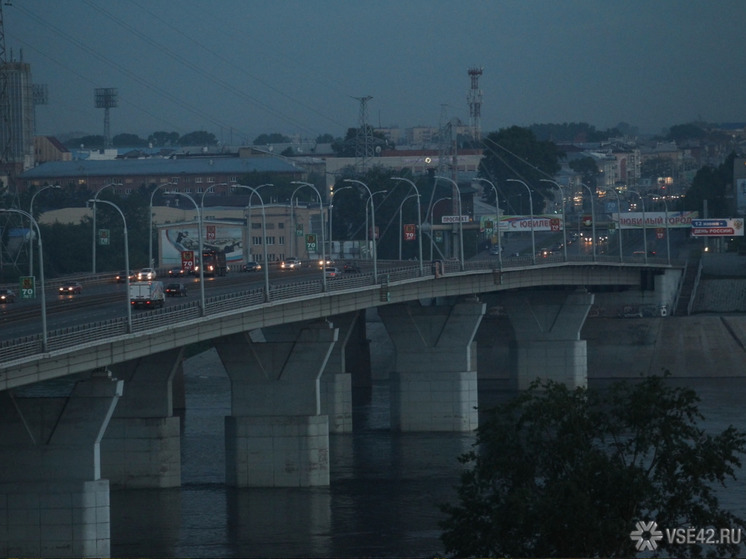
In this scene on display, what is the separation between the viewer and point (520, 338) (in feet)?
349

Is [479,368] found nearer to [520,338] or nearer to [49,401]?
[520,338]

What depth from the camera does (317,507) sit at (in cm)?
5762

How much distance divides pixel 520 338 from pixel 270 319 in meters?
45.1

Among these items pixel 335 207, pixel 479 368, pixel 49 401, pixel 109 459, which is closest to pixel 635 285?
pixel 479 368

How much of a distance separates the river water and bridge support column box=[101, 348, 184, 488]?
0.77 m

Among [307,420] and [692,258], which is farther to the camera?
[692,258]

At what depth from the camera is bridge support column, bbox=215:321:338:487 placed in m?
62.4

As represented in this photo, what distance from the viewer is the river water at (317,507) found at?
50.7m

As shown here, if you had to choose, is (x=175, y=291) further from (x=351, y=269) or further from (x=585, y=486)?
(x=585, y=486)

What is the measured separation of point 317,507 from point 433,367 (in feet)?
93.6

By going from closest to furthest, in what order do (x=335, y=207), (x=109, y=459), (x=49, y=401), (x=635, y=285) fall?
1. (x=49, y=401)
2. (x=109, y=459)
3. (x=635, y=285)
4. (x=335, y=207)

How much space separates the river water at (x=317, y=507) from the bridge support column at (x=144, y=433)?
77 cm

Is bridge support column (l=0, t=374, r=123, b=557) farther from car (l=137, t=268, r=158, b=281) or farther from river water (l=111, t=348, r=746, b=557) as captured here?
car (l=137, t=268, r=158, b=281)

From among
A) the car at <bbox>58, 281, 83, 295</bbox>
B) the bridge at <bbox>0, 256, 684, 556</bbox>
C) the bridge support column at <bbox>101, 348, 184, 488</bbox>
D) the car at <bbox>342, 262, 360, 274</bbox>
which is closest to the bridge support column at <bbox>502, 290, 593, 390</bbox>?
the bridge at <bbox>0, 256, 684, 556</bbox>
